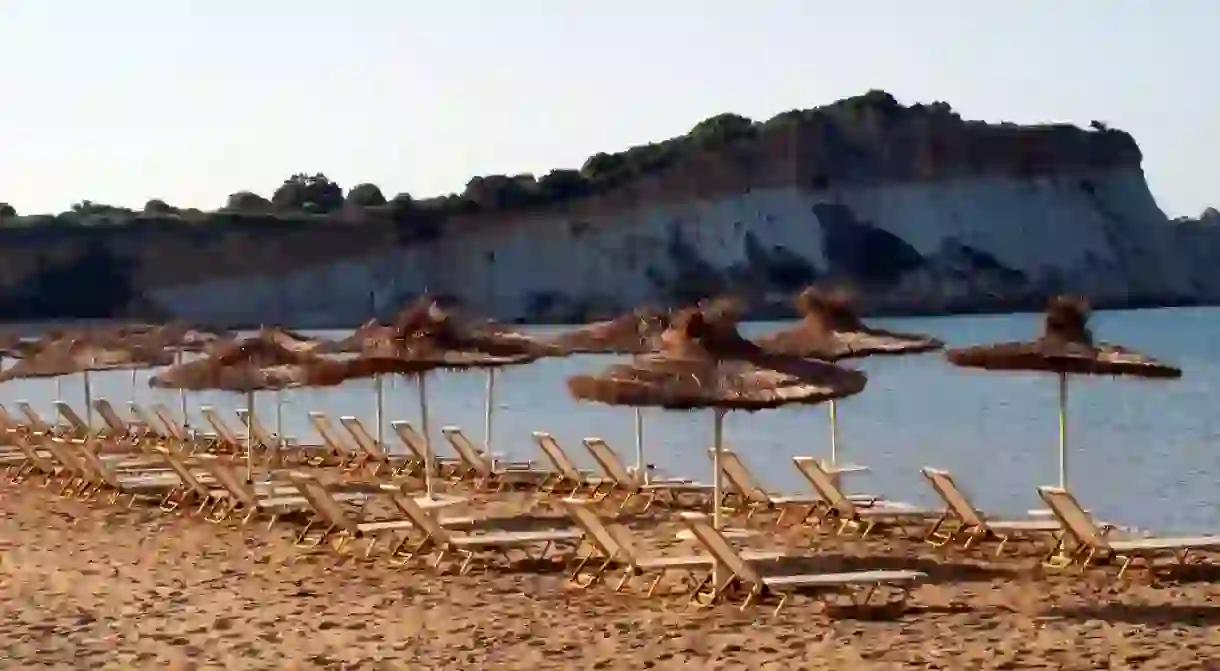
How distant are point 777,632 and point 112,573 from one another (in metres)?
4.10

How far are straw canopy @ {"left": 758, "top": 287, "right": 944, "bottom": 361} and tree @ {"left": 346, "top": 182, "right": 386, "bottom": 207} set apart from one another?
241 ft

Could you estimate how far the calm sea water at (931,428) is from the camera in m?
16.5

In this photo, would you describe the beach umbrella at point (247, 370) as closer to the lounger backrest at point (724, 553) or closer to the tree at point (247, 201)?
the lounger backrest at point (724, 553)

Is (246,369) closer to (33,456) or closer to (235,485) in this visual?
(235,485)

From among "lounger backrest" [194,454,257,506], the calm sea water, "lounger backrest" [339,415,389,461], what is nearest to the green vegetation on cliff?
the calm sea water

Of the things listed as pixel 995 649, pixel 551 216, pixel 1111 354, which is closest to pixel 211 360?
pixel 1111 354

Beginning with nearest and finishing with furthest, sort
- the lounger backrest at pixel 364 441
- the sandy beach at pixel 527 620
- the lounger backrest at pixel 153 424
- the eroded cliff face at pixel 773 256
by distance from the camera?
the sandy beach at pixel 527 620 < the lounger backrest at pixel 364 441 < the lounger backrest at pixel 153 424 < the eroded cliff face at pixel 773 256

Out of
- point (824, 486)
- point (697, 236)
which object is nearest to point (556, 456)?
point (824, 486)

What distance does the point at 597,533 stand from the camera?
28.2 feet

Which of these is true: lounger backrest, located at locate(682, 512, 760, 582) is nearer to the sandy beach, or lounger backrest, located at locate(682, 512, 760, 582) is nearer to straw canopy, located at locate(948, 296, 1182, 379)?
the sandy beach

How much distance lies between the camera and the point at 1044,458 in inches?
788

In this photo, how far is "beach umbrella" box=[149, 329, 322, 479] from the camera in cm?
1305

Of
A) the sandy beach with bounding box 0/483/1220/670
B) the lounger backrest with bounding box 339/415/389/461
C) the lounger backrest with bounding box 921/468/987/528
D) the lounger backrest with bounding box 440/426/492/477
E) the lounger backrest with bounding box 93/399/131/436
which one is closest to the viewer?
the sandy beach with bounding box 0/483/1220/670

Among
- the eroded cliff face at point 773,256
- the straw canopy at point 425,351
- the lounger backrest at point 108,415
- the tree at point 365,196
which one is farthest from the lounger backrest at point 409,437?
the tree at point 365,196
